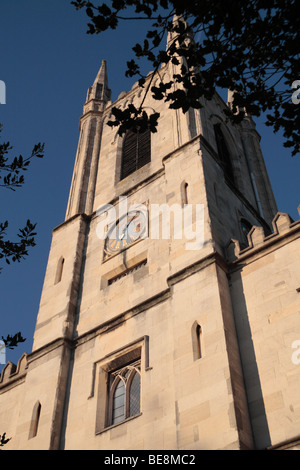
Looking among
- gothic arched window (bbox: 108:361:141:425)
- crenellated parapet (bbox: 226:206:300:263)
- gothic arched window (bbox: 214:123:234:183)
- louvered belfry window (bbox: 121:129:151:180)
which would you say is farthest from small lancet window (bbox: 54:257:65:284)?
gothic arched window (bbox: 214:123:234:183)

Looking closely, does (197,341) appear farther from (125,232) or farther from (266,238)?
(125,232)

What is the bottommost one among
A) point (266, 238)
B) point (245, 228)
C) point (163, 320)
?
point (163, 320)

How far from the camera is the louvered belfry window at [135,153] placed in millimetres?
23469

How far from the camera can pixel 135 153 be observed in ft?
79.9

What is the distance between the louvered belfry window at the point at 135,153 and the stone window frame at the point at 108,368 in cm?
997

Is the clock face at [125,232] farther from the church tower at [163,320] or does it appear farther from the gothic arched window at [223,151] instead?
the gothic arched window at [223,151]

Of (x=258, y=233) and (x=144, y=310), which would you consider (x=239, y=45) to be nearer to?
(x=258, y=233)

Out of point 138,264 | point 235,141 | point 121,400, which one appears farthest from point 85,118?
point 121,400

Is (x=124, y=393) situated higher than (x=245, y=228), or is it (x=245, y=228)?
(x=245, y=228)

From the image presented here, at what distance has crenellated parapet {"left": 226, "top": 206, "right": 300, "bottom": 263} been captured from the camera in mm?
14516

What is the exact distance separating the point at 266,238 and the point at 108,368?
5.62 meters

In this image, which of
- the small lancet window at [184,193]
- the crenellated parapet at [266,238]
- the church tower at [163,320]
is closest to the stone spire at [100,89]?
the church tower at [163,320]

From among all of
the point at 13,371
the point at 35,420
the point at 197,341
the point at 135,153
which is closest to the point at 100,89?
the point at 135,153

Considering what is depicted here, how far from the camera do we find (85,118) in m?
29.4
